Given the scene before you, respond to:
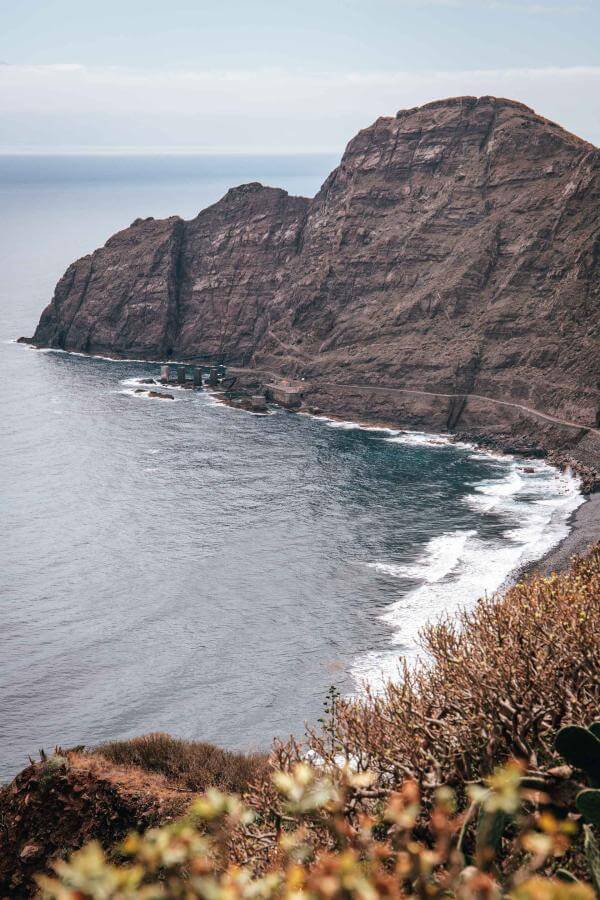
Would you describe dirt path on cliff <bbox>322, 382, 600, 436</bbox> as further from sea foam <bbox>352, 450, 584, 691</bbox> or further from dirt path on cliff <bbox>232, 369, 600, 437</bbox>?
sea foam <bbox>352, 450, 584, 691</bbox>

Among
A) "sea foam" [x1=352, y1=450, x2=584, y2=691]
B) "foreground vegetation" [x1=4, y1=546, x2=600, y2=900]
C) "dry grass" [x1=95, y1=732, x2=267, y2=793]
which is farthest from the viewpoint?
"sea foam" [x1=352, y1=450, x2=584, y2=691]

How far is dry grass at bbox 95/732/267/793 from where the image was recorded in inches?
1375

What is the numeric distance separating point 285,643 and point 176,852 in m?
58.0

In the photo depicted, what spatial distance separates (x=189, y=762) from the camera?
3631 centimetres

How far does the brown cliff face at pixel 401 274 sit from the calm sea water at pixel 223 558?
19572mm

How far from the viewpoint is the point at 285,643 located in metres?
64.8

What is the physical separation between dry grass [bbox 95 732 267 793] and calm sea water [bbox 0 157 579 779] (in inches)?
583

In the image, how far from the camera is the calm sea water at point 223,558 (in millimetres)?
57750

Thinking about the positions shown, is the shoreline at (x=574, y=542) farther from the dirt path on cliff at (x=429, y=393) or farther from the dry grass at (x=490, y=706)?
the dry grass at (x=490, y=706)

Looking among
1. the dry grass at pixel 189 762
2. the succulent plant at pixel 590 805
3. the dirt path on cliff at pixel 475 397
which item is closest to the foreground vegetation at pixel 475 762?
the succulent plant at pixel 590 805

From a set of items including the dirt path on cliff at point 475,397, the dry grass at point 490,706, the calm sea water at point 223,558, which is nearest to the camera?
the dry grass at point 490,706

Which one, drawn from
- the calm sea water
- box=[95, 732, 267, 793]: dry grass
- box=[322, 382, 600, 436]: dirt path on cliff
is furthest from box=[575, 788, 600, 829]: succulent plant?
box=[322, 382, 600, 436]: dirt path on cliff

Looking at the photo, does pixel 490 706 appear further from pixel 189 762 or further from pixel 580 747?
pixel 189 762

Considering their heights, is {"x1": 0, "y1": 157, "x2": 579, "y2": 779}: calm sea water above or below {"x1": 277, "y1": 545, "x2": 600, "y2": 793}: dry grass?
below
